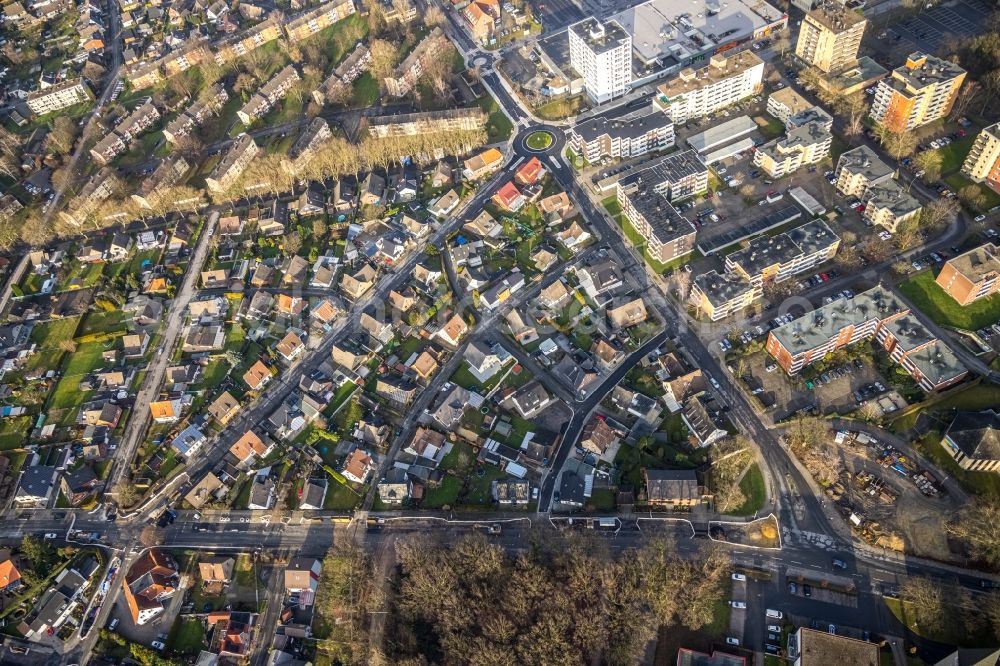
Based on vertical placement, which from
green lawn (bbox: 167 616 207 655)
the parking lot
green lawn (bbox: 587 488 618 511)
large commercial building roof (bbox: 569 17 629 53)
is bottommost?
green lawn (bbox: 167 616 207 655)

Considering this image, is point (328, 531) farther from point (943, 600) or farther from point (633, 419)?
point (943, 600)

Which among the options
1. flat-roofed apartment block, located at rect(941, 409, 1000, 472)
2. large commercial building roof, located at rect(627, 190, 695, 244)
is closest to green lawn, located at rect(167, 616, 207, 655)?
large commercial building roof, located at rect(627, 190, 695, 244)

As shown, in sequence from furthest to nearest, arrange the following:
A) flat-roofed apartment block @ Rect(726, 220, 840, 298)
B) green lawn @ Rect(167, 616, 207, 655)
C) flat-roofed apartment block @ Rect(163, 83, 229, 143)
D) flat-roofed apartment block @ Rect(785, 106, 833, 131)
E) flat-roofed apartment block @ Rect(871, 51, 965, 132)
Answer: flat-roofed apartment block @ Rect(163, 83, 229, 143) → flat-roofed apartment block @ Rect(785, 106, 833, 131) → flat-roofed apartment block @ Rect(871, 51, 965, 132) → flat-roofed apartment block @ Rect(726, 220, 840, 298) → green lawn @ Rect(167, 616, 207, 655)

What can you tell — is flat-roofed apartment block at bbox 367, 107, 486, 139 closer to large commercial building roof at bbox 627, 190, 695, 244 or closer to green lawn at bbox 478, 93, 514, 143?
green lawn at bbox 478, 93, 514, 143

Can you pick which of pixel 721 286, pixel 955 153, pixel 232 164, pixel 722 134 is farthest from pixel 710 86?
pixel 232 164

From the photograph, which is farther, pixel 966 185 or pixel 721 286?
pixel 966 185

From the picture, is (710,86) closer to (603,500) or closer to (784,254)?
(784,254)

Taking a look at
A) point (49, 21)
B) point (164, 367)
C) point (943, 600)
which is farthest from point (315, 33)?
point (943, 600)
